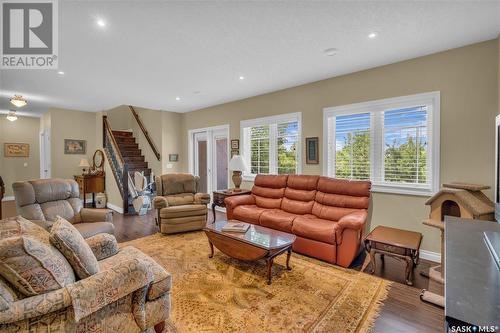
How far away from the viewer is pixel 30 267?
1.30 metres

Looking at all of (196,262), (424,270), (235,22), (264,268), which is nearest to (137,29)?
(235,22)

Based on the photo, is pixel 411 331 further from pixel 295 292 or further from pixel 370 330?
pixel 295 292

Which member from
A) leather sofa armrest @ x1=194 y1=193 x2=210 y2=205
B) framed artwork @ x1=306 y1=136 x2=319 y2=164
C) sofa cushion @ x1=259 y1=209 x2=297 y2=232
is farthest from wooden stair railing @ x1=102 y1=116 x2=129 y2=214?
framed artwork @ x1=306 y1=136 x2=319 y2=164

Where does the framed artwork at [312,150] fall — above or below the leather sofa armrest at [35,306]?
above

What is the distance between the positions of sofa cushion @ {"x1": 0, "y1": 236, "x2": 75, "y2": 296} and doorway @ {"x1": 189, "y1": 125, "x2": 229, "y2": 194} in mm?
4628

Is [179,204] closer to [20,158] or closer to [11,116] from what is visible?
[11,116]

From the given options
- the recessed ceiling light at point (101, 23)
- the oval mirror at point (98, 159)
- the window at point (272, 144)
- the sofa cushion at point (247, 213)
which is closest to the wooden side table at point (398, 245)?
the sofa cushion at point (247, 213)

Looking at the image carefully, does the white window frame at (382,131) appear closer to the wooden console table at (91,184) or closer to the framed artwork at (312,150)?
the framed artwork at (312,150)

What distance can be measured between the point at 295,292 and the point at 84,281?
6.07 feet

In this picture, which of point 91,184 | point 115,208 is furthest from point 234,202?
point 91,184

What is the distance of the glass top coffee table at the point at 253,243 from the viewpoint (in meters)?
2.58

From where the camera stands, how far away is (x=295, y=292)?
2.43 meters

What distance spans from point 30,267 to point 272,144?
4.17 metres

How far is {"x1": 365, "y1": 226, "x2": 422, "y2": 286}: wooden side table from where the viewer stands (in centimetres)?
253
